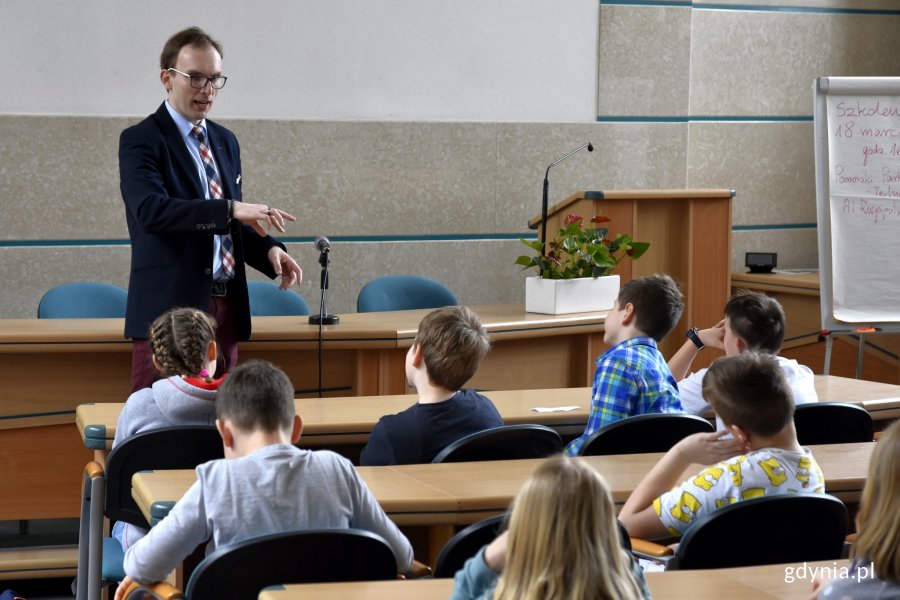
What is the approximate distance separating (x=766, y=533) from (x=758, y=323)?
4.31 feet

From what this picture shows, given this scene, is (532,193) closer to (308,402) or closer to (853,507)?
(308,402)

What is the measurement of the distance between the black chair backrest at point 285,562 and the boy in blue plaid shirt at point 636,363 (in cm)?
113

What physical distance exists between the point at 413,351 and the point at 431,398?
13cm

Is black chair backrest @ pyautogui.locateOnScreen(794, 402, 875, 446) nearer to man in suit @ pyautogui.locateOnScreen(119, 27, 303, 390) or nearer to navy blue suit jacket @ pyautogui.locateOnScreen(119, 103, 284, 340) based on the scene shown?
man in suit @ pyautogui.locateOnScreen(119, 27, 303, 390)

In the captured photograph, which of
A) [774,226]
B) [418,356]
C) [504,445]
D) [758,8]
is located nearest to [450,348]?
A: [418,356]

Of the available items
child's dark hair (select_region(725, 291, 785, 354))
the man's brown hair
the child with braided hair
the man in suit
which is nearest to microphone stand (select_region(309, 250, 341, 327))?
the man in suit

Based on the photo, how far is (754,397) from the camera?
240 cm

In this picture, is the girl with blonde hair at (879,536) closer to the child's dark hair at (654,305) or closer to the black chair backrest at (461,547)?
the black chair backrest at (461,547)

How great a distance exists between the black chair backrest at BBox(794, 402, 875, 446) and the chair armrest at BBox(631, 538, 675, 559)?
103 centimetres

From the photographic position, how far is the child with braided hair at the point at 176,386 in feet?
9.75

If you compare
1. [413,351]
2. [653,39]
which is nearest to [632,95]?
[653,39]

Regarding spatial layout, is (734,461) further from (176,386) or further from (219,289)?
(219,289)

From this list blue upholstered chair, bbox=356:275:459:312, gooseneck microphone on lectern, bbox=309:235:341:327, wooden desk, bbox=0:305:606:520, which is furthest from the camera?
blue upholstered chair, bbox=356:275:459:312

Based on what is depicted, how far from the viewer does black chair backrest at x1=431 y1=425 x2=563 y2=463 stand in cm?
277
